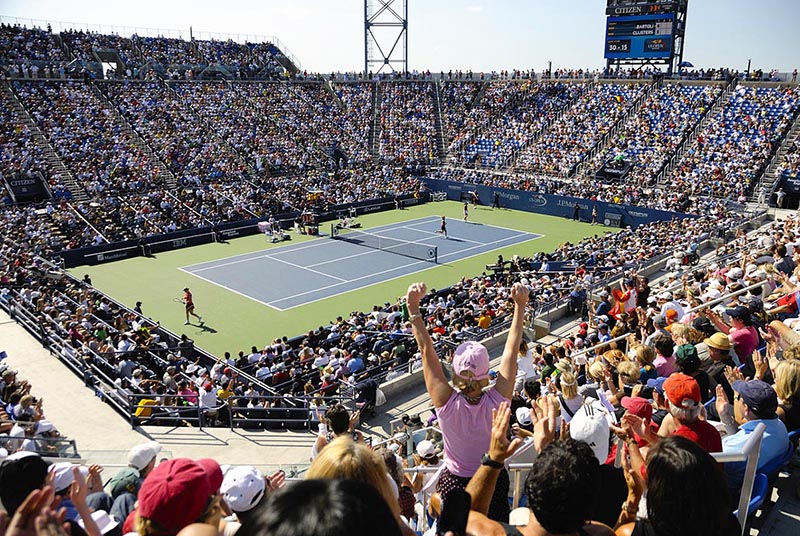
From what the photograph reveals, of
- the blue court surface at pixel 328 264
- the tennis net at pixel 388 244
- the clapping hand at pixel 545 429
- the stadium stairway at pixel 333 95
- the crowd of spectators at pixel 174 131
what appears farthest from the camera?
the stadium stairway at pixel 333 95

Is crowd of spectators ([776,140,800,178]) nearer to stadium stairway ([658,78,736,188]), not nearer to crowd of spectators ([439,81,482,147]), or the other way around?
stadium stairway ([658,78,736,188])

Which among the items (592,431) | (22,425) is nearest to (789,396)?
(592,431)

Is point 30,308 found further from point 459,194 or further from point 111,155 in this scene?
point 459,194

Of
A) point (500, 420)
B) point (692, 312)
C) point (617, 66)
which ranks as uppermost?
point (617, 66)

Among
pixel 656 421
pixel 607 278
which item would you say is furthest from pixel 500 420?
pixel 607 278

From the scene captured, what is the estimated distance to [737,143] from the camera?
40906mm

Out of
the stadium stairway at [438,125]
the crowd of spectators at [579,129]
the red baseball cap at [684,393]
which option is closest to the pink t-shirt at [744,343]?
the red baseball cap at [684,393]

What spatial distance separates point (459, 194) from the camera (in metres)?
48.7

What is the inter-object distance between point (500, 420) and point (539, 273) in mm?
22847

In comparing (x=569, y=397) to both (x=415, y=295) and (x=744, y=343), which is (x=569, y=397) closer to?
(x=415, y=295)

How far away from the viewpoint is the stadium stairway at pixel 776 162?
36.2 meters

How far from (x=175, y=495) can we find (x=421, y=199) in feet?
151

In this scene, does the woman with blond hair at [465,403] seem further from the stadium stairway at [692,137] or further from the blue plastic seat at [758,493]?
the stadium stairway at [692,137]

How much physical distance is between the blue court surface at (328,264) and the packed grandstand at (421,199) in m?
3.78
